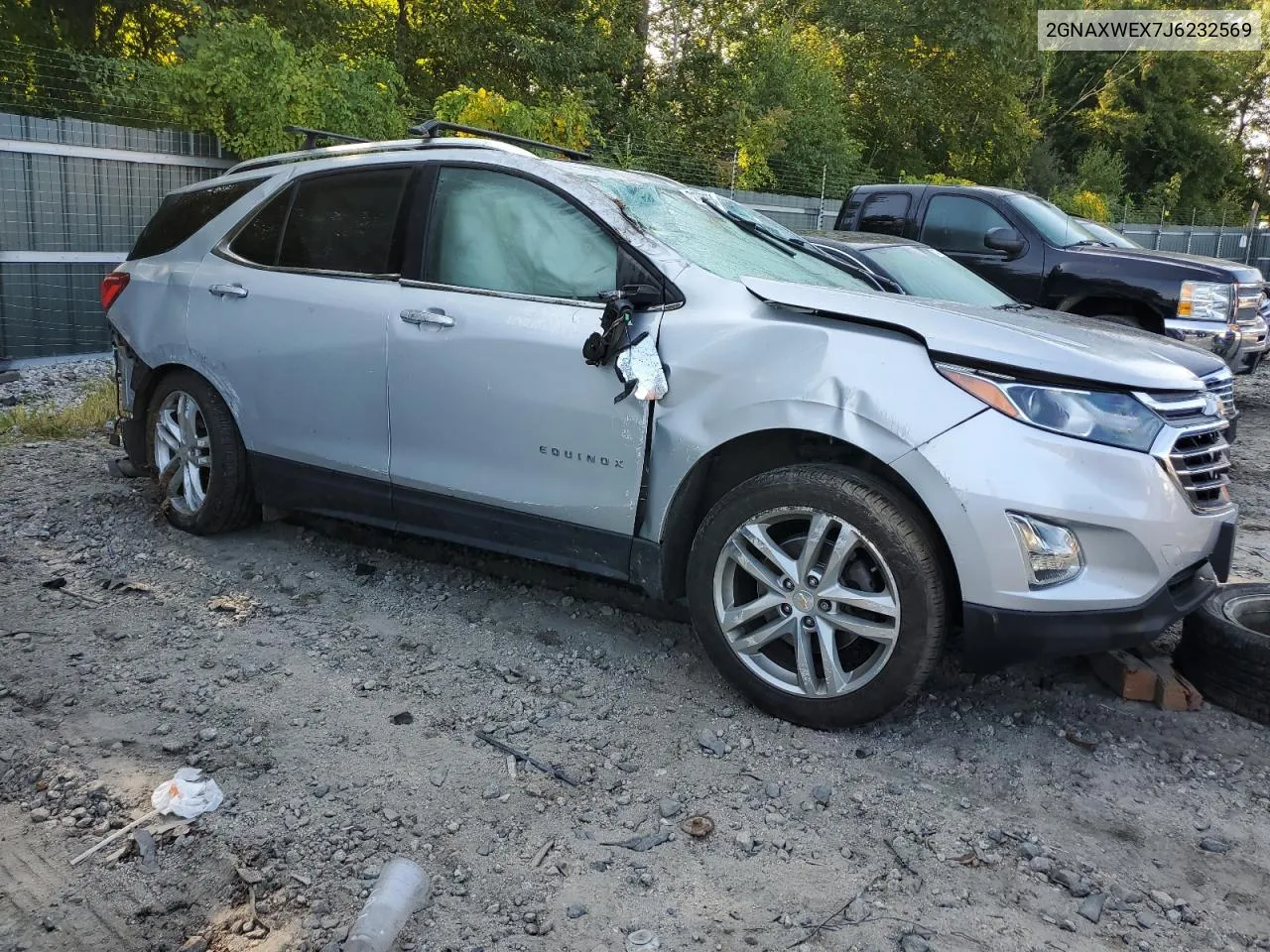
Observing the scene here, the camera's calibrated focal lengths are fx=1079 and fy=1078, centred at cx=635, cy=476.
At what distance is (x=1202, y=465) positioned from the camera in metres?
3.24

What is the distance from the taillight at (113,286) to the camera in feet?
17.1

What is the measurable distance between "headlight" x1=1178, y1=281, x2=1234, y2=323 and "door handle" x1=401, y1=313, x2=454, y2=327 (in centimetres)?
682

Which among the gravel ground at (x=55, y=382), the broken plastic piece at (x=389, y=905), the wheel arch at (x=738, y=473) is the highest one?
the wheel arch at (x=738, y=473)

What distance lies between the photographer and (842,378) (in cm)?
326

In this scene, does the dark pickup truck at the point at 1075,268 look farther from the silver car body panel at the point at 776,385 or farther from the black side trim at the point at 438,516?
the black side trim at the point at 438,516

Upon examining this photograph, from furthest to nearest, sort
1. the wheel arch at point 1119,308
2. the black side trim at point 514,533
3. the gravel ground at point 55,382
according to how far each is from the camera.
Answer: the wheel arch at point 1119,308, the gravel ground at point 55,382, the black side trim at point 514,533

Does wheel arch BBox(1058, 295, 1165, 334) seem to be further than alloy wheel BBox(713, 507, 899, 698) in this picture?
Yes

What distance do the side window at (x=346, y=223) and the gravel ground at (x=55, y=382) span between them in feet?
13.8

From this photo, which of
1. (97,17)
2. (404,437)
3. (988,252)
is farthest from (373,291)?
(97,17)

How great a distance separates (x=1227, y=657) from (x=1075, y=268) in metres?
5.90

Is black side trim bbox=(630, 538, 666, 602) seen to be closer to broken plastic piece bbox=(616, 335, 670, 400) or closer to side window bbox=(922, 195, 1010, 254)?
broken plastic piece bbox=(616, 335, 670, 400)

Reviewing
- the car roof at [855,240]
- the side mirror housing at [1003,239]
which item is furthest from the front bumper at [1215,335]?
the car roof at [855,240]

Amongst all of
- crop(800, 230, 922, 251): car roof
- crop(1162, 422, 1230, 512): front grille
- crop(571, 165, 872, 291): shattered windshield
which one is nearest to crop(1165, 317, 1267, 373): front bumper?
crop(800, 230, 922, 251): car roof

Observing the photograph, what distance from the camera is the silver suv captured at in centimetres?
307
